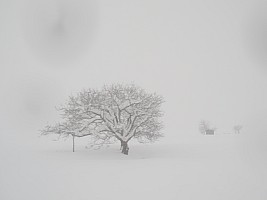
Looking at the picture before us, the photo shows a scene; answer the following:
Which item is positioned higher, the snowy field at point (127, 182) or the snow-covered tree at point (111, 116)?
the snow-covered tree at point (111, 116)

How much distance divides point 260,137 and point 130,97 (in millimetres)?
17023

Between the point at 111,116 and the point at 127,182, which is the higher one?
the point at 111,116

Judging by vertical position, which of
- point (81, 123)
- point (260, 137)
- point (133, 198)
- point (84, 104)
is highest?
point (84, 104)

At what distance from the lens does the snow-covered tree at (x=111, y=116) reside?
22516 mm

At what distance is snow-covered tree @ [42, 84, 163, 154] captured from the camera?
22.5 m

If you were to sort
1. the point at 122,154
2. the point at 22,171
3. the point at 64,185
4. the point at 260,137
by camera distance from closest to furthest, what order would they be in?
the point at 64,185 → the point at 22,171 → the point at 122,154 → the point at 260,137

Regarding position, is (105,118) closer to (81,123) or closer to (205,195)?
(81,123)

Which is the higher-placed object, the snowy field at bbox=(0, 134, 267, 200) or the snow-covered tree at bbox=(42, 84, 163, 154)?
the snow-covered tree at bbox=(42, 84, 163, 154)

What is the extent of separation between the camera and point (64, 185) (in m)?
9.70

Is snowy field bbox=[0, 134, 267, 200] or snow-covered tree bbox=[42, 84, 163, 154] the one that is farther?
snow-covered tree bbox=[42, 84, 163, 154]

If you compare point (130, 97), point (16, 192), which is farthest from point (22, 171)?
point (130, 97)

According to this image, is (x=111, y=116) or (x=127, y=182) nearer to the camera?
(x=127, y=182)

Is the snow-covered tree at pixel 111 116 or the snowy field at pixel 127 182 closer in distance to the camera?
the snowy field at pixel 127 182

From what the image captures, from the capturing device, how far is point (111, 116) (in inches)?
919
